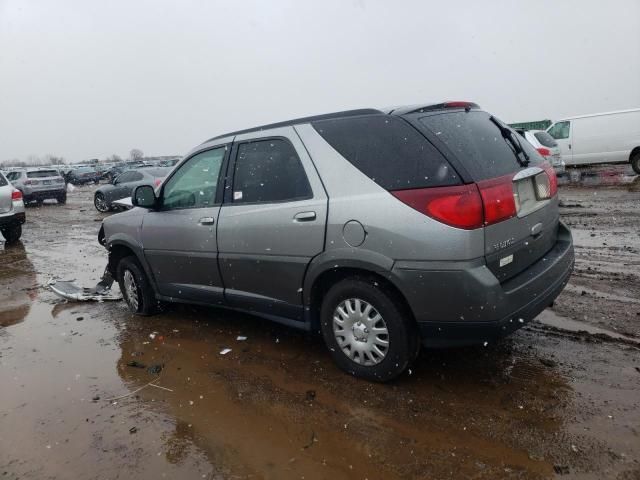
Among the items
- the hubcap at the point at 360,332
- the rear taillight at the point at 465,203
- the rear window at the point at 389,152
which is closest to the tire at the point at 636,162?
the rear taillight at the point at 465,203

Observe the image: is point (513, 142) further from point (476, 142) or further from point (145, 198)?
point (145, 198)

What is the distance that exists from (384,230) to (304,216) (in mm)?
644

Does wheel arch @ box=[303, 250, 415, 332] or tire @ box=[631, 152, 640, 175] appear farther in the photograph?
tire @ box=[631, 152, 640, 175]

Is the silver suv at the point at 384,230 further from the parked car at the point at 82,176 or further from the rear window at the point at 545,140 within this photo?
the parked car at the point at 82,176

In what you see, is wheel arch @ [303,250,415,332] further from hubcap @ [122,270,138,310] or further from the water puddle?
hubcap @ [122,270,138,310]

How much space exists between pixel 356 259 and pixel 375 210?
0.33 meters

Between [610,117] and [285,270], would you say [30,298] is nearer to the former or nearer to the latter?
[285,270]

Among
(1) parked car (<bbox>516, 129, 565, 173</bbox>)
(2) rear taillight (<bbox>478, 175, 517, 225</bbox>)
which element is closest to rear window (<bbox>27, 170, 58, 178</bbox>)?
(1) parked car (<bbox>516, 129, 565, 173</bbox>)

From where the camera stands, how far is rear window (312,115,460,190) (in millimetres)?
2831

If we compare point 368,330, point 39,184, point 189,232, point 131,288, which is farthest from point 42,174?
point 368,330

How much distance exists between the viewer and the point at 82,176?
40562mm

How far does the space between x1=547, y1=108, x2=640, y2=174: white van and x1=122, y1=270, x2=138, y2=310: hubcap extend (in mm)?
15396

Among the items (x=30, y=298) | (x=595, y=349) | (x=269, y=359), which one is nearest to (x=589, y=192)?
(x=595, y=349)

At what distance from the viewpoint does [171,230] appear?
4.36 m
